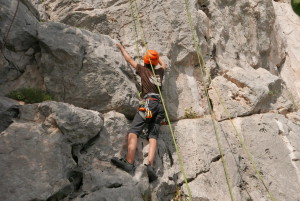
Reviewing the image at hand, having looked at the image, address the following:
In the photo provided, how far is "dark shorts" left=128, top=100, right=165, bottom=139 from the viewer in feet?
19.1

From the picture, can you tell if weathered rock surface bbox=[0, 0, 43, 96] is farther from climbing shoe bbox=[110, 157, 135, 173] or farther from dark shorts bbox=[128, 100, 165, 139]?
climbing shoe bbox=[110, 157, 135, 173]

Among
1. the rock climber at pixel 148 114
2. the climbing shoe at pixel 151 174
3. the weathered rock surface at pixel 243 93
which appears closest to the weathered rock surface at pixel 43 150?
the rock climber at pixel 148 114

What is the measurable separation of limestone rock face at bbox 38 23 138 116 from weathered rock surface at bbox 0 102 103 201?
67cm

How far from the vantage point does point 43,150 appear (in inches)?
185

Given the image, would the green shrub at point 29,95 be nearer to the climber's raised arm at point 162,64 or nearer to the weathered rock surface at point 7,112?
the weathered rock surface at point 7,112

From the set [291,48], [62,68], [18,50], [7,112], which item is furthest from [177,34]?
[291,48]

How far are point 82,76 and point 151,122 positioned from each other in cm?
173

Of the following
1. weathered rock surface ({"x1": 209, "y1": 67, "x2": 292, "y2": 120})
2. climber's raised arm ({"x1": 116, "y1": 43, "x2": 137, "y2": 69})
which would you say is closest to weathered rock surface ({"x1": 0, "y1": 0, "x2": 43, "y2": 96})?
climber's raised arm ({"x1": 116, "y1": 43, "x2": 137, "y2": 69})

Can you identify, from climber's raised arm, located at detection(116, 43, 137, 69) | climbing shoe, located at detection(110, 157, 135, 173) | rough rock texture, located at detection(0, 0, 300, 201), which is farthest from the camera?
climber's raised arm, located at detection(116, 43, 137, 69)

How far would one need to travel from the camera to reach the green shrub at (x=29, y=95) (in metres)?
5.75

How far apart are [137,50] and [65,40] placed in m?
1.89

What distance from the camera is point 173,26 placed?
7984 mm

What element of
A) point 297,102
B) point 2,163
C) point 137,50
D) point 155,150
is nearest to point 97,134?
point 155,150

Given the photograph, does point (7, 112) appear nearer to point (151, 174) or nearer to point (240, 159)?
point (151, 174)
